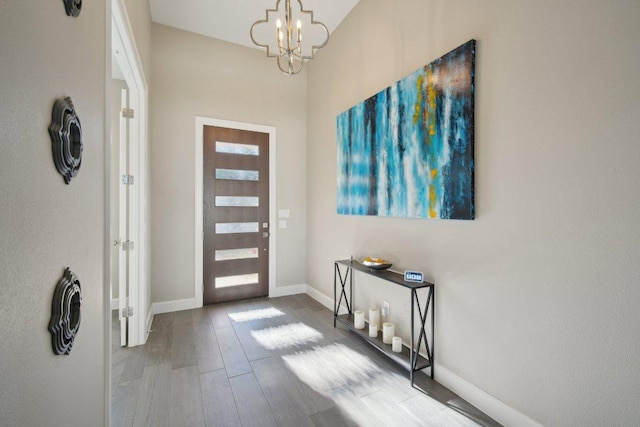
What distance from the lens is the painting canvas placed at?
6.33 ft

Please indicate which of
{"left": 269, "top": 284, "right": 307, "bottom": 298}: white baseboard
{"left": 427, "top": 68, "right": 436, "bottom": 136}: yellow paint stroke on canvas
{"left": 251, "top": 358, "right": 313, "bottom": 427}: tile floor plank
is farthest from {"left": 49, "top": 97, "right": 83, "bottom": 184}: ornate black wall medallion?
{"left": 269, "top": 284, "right": 307, "bottom": 298}: white baseboard

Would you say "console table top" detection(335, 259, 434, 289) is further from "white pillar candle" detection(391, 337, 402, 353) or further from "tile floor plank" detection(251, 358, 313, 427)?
"tile floor plank" detection(251, 358, 313, 427)

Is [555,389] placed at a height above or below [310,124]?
below

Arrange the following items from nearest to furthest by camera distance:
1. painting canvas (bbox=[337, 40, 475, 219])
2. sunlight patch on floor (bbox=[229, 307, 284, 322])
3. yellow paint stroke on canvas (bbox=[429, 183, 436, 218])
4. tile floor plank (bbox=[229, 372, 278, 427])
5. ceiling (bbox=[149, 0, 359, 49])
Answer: tile floor plank (bbox=[229, 372, 278, 427]) → painting canvas (bbox=[337, 40, 475, 219]) → yellow paint stroke on canvas (bbox=[429, 183, 436, 218]) → ceiling (bbox=[149, 0, 359, 49]) → sunlight patch on floor (bbox=[229, 307, 284, 322])

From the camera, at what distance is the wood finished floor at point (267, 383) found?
181 cm

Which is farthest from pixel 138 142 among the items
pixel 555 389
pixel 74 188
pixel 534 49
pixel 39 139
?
pixel 555 389

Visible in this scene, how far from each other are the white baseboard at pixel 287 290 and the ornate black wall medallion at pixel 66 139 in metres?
3.45

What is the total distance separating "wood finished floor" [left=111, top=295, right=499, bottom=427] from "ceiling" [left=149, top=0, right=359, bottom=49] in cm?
357

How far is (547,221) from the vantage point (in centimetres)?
154

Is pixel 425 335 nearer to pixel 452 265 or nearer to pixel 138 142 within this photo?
pixel 452 265

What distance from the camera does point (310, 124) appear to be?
4.26m

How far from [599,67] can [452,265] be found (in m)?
1.34

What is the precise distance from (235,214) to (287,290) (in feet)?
4.46

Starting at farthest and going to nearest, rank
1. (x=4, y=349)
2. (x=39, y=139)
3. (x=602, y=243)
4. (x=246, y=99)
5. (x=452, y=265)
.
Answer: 1. (x=246, y=99)
2. (x=452, y=265)
3. (x=602, y=243)
4. (x=39, y=139)
5. (x=4, y=349)
